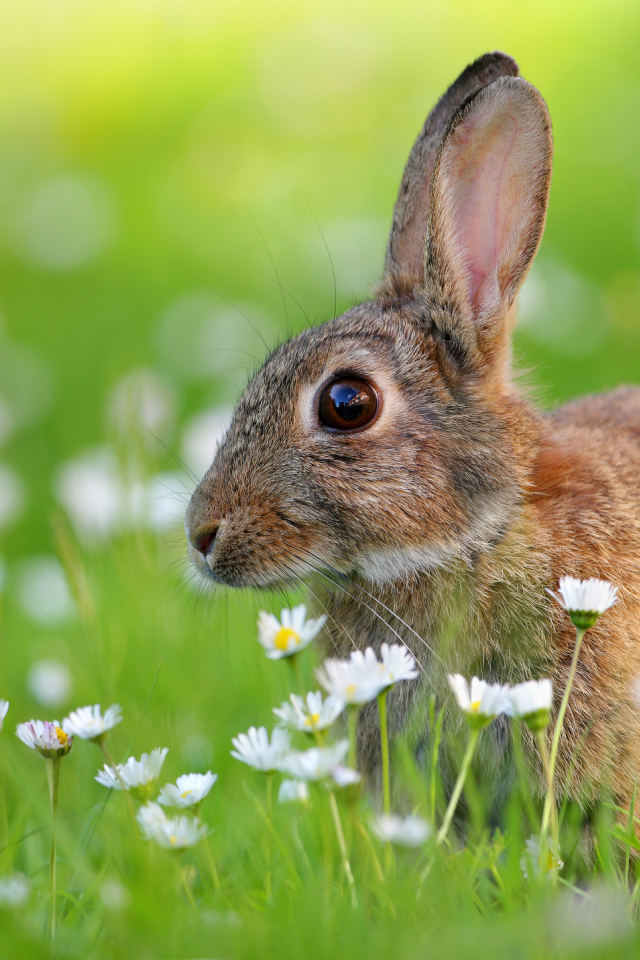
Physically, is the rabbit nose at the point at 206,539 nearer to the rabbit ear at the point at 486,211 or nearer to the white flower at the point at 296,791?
the white flower at the point at 296,791

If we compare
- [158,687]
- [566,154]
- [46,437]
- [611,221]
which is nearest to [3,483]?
[46,437]

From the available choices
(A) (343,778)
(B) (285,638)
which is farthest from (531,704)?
(B) (285,638)

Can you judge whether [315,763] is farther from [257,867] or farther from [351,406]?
[351,406]

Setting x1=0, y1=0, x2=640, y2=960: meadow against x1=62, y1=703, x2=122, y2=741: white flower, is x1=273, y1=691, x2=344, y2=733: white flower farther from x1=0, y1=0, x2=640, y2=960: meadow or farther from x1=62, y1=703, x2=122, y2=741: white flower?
x1=62, y1=703, x2=122, y2=741: white flower

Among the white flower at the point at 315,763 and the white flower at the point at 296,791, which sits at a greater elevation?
the white flower at the point at 296,791

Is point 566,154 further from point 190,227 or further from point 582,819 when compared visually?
point 582,819

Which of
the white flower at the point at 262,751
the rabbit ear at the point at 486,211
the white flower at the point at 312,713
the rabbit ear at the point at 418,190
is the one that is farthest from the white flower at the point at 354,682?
the rabbit ear at the point at 418,190
